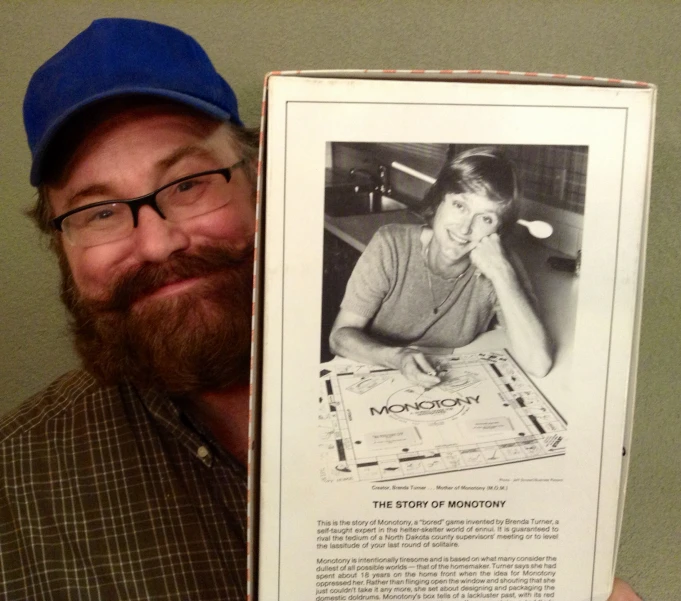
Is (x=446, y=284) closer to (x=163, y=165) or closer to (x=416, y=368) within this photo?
(x=416, y=368)

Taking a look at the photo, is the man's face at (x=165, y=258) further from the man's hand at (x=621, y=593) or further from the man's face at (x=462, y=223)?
the man's hand at (x=621, y=593)

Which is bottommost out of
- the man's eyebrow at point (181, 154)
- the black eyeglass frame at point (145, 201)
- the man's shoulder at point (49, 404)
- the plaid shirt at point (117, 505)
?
the plaid shirt at point (117, 505)

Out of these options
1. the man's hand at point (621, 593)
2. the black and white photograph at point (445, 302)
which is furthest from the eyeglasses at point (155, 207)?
the man's hand at point (621, 593)

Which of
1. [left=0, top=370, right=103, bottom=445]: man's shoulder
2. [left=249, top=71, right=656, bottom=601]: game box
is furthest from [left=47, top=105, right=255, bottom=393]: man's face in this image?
[left=249, top=71, right=656, bottom=601]: game box

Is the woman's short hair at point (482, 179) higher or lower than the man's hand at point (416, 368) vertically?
higher

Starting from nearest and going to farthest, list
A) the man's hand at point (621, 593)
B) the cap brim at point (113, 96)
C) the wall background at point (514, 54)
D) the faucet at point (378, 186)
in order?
the faucet at point (378, 186) < the man's hand at point (621, 593) < the cap brim at point (113, 96) < the wall background at point (514, 54)

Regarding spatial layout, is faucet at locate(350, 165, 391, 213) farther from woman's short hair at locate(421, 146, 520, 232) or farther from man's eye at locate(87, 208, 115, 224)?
man's eye at locate(87, 208, 115, 224)

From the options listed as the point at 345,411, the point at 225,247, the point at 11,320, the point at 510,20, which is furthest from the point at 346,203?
the point at 11,320

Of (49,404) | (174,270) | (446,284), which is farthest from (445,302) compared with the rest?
(49,404)
